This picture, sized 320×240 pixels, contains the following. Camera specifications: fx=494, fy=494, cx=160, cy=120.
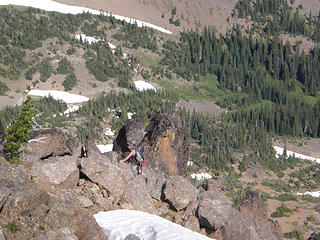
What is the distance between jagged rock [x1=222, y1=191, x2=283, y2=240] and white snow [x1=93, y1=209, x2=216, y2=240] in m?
3.23

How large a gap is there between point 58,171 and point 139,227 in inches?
219

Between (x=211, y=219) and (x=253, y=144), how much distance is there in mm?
130923

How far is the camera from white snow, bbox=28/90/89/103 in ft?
540

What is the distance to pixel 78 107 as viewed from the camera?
157 meters

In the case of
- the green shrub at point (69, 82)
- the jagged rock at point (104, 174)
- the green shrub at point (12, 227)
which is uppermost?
the green shrub at point (12, 227)

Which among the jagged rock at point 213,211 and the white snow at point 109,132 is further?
the white snow at point 109,132

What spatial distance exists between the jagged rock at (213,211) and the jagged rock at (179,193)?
2.28 ft

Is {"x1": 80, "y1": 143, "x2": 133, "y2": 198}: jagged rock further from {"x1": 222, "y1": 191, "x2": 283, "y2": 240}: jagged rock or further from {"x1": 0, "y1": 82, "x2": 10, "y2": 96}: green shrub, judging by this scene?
{"x1": 0, "y1": 82, "x2": 10, "y2": 96}: green shrub

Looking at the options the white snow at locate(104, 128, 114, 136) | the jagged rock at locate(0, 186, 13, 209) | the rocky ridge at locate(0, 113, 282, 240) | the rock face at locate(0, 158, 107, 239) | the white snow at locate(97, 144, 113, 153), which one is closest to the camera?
the rock face at locate(0, 158, 107, 239)

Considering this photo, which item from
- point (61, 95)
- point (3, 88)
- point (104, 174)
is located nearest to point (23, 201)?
point (104, 174)

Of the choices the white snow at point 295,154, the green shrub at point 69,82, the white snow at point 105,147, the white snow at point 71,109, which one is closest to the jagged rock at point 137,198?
the white snow at point 105,147

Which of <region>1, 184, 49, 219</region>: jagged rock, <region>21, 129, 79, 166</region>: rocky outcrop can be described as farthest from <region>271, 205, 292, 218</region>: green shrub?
<region>1, 184, 49, 219</region>: jagged rock

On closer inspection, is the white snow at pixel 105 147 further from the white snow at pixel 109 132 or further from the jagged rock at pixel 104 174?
the jagged rock at pixel 104 174

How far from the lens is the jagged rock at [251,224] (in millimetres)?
29734
